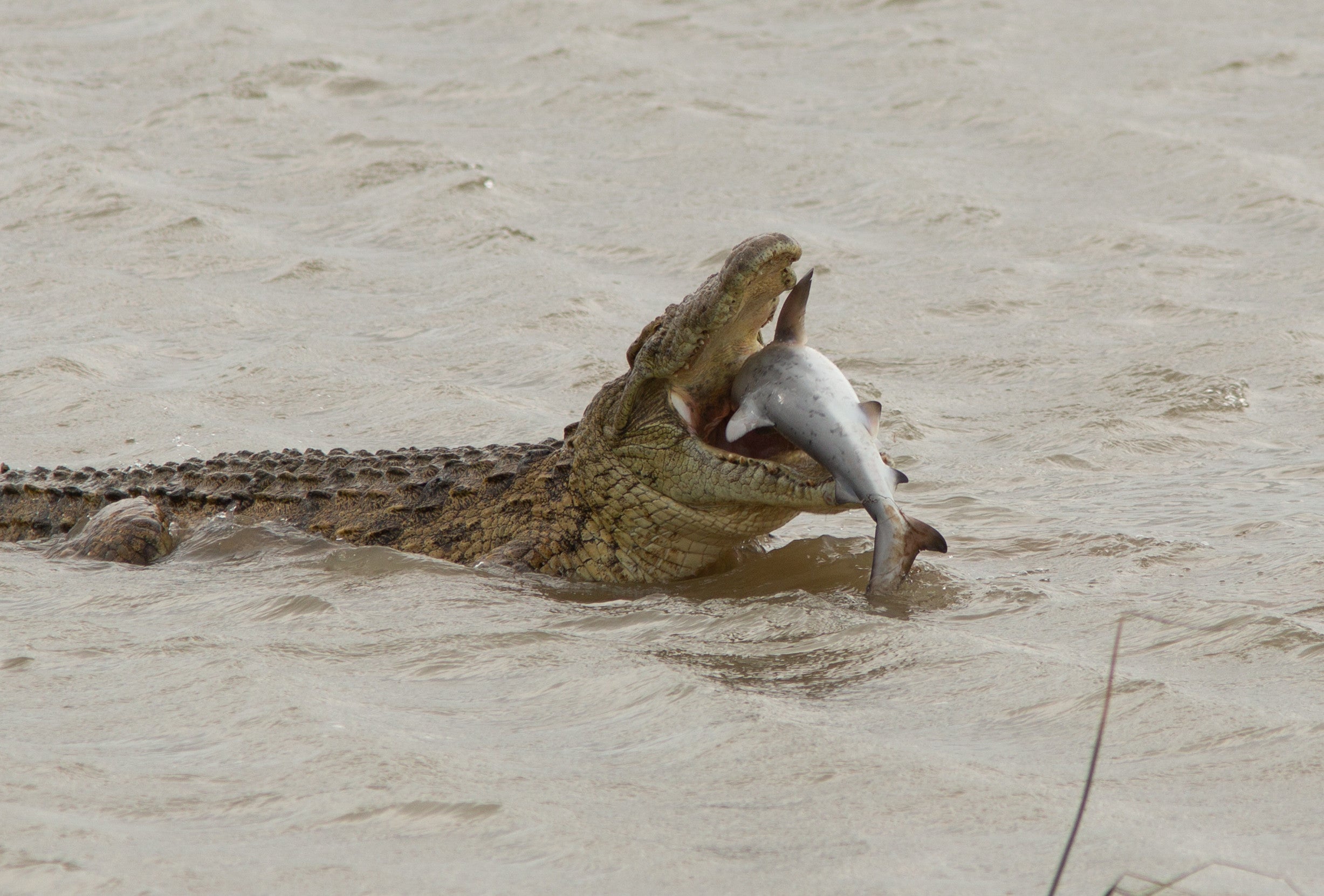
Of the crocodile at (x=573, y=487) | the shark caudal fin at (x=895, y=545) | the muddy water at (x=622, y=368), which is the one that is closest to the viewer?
the muddy water at (x=622, y=368)

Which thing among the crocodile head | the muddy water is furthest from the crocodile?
the muddy water

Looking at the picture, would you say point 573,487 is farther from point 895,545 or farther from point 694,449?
point 895,545

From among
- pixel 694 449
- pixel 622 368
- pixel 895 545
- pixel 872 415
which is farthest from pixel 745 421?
pixel 622 368

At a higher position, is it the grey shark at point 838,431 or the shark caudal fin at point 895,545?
the grey shark at point 838,431

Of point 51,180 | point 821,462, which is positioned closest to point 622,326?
point 821,462

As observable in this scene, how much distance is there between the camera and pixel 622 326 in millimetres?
8820

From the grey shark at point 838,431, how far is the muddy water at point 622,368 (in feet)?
0.88

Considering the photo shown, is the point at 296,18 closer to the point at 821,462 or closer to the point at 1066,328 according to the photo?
the point at 1066,328

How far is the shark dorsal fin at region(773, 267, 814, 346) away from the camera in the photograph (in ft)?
15.7

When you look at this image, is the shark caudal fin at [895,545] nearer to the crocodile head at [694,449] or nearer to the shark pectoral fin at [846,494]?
the shark pectoral fin at [846,494]

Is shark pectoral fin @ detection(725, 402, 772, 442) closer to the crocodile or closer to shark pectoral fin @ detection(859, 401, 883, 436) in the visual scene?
the crocodile

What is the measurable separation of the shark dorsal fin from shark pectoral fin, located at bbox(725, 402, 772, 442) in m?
0.25

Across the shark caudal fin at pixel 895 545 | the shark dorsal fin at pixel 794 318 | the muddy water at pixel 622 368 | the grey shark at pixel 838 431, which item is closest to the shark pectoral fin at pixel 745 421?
the grey shark at pixel 838 431

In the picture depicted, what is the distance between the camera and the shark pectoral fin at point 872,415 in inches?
182
